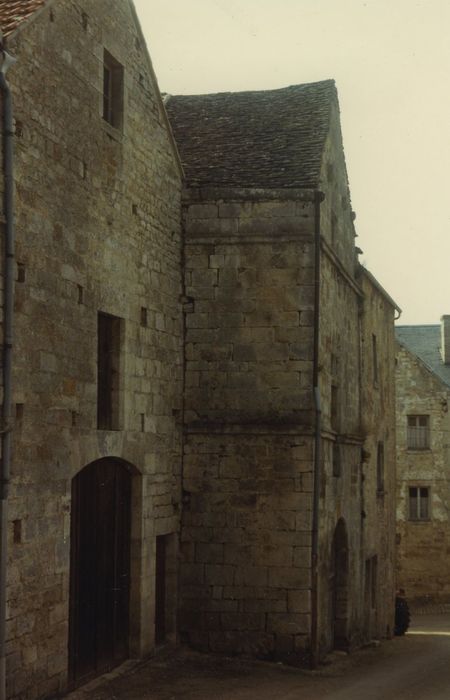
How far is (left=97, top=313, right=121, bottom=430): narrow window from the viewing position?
12.6 meters

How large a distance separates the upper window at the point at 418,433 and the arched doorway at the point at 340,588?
17.3 meters

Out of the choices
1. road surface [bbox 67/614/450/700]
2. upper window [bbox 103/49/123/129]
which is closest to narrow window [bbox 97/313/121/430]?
upper window [bbox 103/49/123/129]

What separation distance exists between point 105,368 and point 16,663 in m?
4.00

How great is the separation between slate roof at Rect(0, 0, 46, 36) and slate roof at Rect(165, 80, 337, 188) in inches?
188

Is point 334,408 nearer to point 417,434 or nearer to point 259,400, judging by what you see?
point 259,400

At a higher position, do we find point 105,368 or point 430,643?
point 105,368

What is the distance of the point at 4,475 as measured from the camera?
31.7ft

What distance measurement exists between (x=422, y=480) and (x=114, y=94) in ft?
79.9

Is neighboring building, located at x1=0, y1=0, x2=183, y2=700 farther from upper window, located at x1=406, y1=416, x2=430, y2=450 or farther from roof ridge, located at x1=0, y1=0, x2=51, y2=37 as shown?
upper window, located at x1=406, y1=416, x2=430, y2=450

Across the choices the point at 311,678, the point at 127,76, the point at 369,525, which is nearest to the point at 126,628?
the point at 311,678

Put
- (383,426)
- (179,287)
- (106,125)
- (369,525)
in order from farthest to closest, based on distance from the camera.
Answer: (383,426), (369,525), (179,287), (106,125)

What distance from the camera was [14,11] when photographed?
10883 mm

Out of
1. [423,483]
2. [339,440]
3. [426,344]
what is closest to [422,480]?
[423,483]

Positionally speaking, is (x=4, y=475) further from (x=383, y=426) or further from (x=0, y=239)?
(x=383, y=426)
